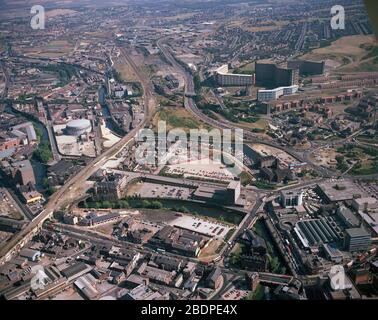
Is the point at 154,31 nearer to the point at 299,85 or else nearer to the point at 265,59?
the point at 265,59

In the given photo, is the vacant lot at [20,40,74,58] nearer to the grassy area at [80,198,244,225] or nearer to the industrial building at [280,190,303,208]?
the grassy area at [80,198,244,225]

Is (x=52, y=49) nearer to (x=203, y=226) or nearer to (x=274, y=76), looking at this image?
(x=274, y=76)

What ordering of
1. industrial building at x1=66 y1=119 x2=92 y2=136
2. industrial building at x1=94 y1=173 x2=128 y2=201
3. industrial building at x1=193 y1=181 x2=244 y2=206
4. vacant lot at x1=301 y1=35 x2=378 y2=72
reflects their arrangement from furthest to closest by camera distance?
vacant lot at x1=301 y1=35 x2=378 y2=72
industrial building at x1=66 y1=119 x2=92 y2=136
industrial building at x1=94 y1=173 x2=128 y2=201
industrial building at x1=193 y1=181 x2=244 y2=206

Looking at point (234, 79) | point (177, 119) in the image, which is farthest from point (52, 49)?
point (177, 119)

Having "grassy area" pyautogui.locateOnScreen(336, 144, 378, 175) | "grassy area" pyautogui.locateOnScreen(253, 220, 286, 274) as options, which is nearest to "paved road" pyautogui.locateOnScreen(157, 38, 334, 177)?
"grassy area" pyautogui.locateOnScreen(336, 144, 378, 175)

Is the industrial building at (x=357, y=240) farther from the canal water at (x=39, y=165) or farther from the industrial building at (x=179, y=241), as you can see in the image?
the canal water at (x=39, y=165)

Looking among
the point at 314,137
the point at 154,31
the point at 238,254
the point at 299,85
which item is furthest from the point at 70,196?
the point at 154,31
